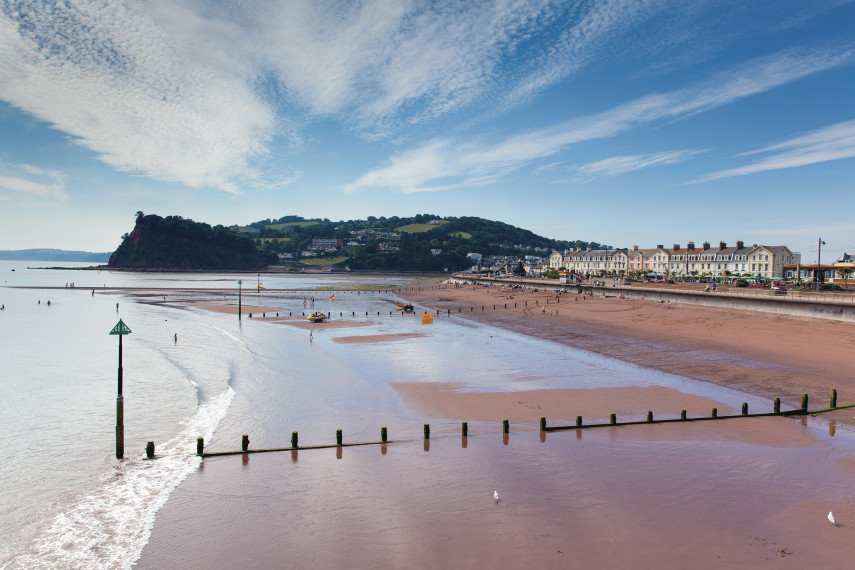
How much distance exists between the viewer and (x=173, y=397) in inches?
856

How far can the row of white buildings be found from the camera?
91000 mm

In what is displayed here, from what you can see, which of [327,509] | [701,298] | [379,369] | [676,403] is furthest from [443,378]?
[701,298]

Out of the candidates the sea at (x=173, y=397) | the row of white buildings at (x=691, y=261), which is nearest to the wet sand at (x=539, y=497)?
the sea at (x=173, y=397)

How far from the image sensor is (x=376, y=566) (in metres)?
9.23

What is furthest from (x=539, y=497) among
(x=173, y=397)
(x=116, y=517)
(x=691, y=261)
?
(x=691, y=261)

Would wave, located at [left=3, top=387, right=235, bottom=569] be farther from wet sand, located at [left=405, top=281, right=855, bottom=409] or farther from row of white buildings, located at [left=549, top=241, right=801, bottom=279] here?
row of white buildings, located at [left=549, top=241, right=801, bottom=279]

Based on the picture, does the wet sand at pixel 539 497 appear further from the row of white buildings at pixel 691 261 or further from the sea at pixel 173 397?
the row of white buildings at pixel 691 261

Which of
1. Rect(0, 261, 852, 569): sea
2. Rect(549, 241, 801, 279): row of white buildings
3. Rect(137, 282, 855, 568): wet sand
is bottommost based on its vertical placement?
Rect(0, 261, 852, 569): sea

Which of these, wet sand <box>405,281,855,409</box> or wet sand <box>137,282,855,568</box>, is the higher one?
wet sand <box>405,281,855,409</box>

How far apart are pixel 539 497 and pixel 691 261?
111m

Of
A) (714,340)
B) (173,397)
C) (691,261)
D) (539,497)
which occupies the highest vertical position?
(691,261)

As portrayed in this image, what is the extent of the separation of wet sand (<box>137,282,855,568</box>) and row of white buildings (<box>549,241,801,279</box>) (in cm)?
8550

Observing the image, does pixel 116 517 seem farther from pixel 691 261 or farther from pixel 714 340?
pixel 691 261

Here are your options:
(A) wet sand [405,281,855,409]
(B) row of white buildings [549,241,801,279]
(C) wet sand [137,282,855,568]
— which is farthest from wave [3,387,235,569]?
(B) row of white buildings [549,241,801,279]
